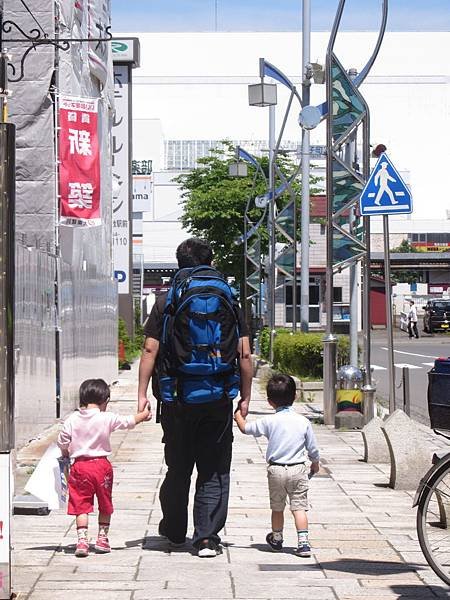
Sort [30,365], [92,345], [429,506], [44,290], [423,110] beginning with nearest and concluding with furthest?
[429,506] → [30,365] → [44,290] → [92,345] → [423,110]

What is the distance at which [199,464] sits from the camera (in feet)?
23.5

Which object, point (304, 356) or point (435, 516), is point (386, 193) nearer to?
point (435, 516)

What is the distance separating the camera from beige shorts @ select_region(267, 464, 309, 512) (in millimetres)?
7082

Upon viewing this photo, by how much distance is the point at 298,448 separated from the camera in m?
7.11

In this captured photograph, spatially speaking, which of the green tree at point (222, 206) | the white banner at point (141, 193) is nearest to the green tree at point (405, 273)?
the white banner at point (141, 193)

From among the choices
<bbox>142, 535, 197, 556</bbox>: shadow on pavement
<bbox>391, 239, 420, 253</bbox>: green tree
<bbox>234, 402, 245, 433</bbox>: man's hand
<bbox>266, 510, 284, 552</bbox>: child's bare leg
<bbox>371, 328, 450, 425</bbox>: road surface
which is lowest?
<bbox>371, 328, 450, 425</bbox>: road surface

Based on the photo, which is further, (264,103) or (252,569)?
(264,103)

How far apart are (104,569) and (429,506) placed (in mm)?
1882

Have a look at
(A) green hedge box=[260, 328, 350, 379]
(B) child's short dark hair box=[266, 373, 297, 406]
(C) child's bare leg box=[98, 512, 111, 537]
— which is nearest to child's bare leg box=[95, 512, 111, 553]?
(C) child's bare leg box=[98, 512, 111, 537]

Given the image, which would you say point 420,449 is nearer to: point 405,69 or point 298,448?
point 298,448

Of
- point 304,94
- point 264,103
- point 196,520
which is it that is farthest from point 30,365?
point 264,103

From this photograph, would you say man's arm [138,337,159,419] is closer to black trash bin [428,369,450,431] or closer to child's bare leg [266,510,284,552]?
child's bare leg [266,510,284,552]

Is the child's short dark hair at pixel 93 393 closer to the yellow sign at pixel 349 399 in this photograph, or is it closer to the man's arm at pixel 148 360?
the man's arm at pixel 148 360

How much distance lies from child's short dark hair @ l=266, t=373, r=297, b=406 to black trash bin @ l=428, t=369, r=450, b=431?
4.23 feet
